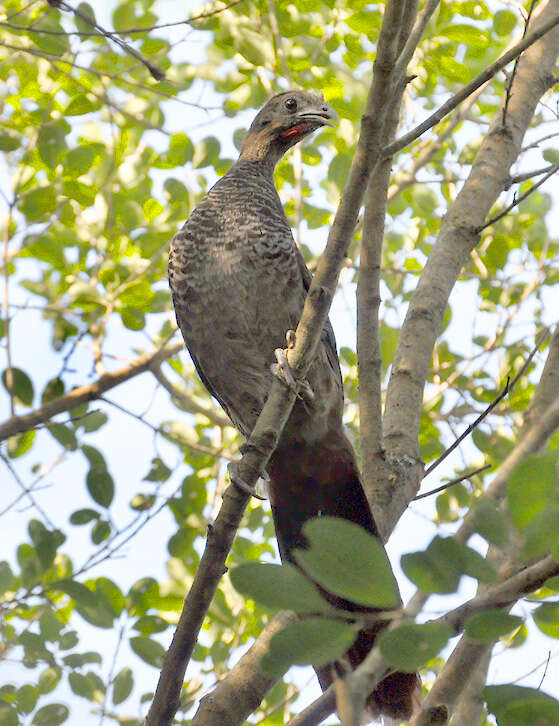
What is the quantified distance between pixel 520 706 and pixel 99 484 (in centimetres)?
279

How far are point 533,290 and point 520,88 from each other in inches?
56.5

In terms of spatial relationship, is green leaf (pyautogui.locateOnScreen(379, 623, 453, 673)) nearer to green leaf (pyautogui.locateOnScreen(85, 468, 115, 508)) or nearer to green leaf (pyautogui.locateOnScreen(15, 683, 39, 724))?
green leaf (pyautogui.locateOnScreen(15, 683, 39, 724))

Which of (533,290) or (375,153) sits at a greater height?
(533,290)

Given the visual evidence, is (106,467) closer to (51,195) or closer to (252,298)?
(252,298)

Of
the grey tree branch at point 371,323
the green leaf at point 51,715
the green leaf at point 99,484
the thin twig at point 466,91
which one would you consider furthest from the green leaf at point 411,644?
the green leaf at point 99,484

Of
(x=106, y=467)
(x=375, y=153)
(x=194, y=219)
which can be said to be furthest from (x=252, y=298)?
(x=375, y=153)

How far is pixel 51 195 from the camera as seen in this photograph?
4992 mm

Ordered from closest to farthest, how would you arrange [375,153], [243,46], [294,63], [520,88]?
[375,153] < [520,88] < [243,46] < [294,63]

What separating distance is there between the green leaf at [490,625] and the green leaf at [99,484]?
2675mm

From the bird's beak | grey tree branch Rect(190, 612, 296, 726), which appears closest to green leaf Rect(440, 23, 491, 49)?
the bird's beak

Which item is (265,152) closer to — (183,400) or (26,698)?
(183,400)

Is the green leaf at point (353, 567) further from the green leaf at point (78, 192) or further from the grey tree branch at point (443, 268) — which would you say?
the green leaf at point (78, 192)

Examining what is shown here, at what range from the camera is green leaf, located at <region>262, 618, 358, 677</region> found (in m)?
1.38

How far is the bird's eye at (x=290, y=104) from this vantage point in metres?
4.99
